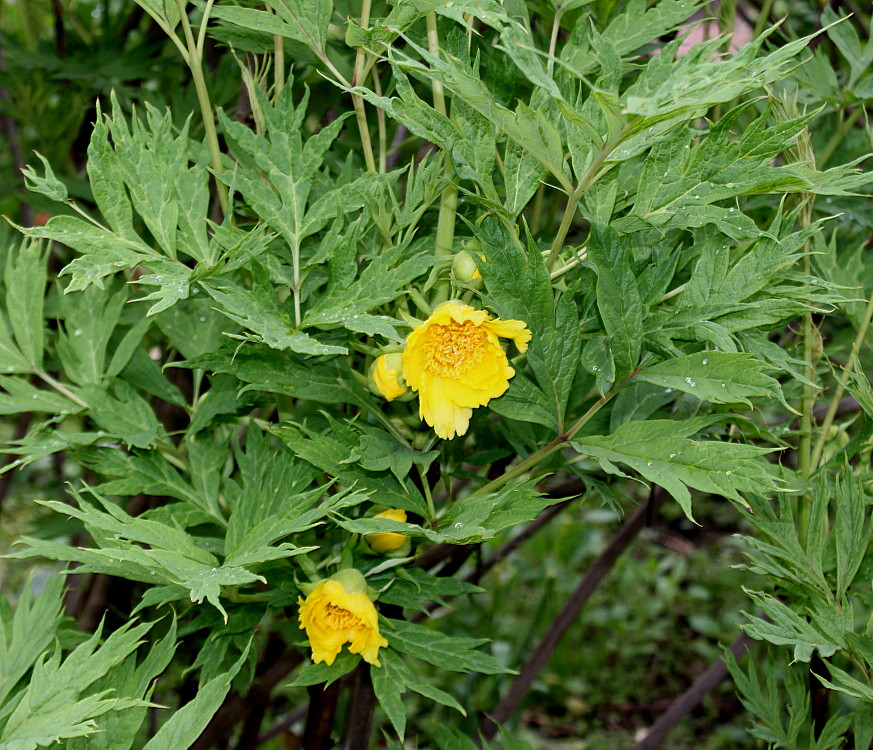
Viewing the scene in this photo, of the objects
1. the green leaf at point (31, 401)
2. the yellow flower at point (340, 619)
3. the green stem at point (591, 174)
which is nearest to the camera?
the green stem at point (591, 174)

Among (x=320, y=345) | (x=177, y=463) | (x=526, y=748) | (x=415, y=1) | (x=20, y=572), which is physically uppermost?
(x=415, y=1)

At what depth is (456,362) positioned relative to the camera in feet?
1.77

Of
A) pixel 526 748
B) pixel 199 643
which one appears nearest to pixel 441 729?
pixel 526 748

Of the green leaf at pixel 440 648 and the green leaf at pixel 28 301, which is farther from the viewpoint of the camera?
the green leaf at pixel 28 301

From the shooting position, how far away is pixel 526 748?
29.5 inches

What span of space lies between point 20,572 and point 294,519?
1.80 m

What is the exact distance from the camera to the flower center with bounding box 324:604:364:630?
60 cm

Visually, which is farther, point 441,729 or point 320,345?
point 441,729

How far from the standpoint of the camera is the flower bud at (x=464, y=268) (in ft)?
1.88

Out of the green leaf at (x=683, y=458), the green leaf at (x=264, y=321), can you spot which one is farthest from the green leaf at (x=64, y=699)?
the green leaf at (x=683, y=458)

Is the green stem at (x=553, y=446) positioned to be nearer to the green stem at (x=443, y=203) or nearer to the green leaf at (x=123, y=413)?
the green stem at (x=443, y=203)

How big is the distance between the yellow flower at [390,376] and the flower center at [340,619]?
15 centimetres

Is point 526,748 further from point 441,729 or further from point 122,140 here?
point 122,140

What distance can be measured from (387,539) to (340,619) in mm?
70
